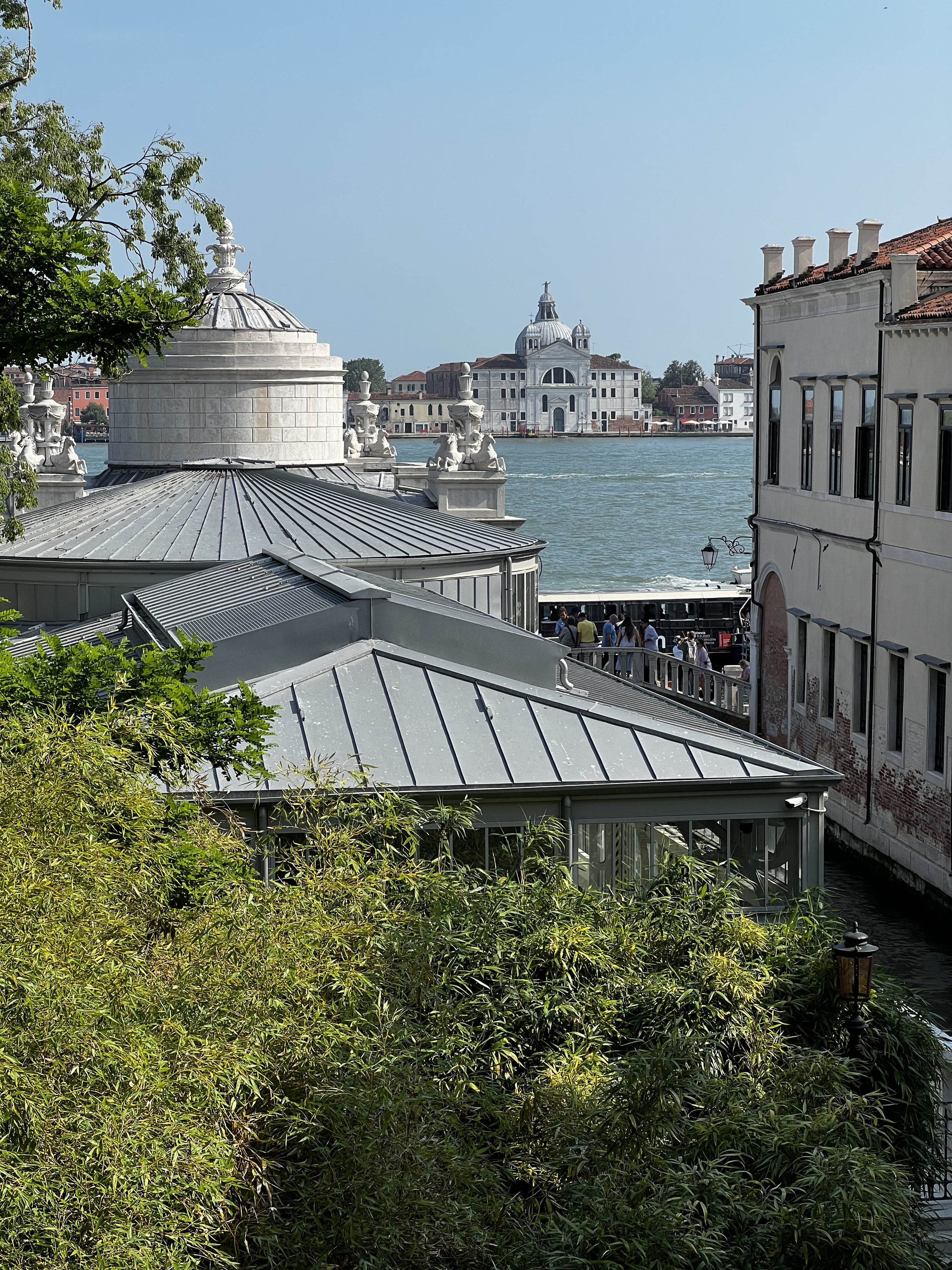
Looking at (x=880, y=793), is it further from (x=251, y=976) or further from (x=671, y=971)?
(x=251, y=976)

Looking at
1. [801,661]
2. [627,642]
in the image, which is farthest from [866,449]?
[627,642]

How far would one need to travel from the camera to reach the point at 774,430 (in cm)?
3159

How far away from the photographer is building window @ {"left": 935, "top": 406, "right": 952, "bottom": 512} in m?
22.5

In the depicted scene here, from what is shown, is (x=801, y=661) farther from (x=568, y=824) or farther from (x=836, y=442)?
(x=568, y=824)

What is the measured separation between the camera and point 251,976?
25.3ft

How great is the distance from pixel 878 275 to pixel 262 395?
1127 centimetres

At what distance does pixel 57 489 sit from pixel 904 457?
51.1ft

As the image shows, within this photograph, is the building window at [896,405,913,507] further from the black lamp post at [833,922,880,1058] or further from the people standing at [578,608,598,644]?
the black lamp post at [833,922,880,1058]

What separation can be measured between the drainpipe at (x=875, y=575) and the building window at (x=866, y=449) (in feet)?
0.56

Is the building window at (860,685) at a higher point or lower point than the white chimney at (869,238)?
lower

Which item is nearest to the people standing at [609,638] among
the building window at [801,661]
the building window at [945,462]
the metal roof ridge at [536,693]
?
the building window at [801,661]

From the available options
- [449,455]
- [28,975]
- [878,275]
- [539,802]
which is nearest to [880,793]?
[878,275]

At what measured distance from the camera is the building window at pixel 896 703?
2472cm

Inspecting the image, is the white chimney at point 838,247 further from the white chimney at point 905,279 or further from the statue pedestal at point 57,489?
the statue pedestal at point 57,489
